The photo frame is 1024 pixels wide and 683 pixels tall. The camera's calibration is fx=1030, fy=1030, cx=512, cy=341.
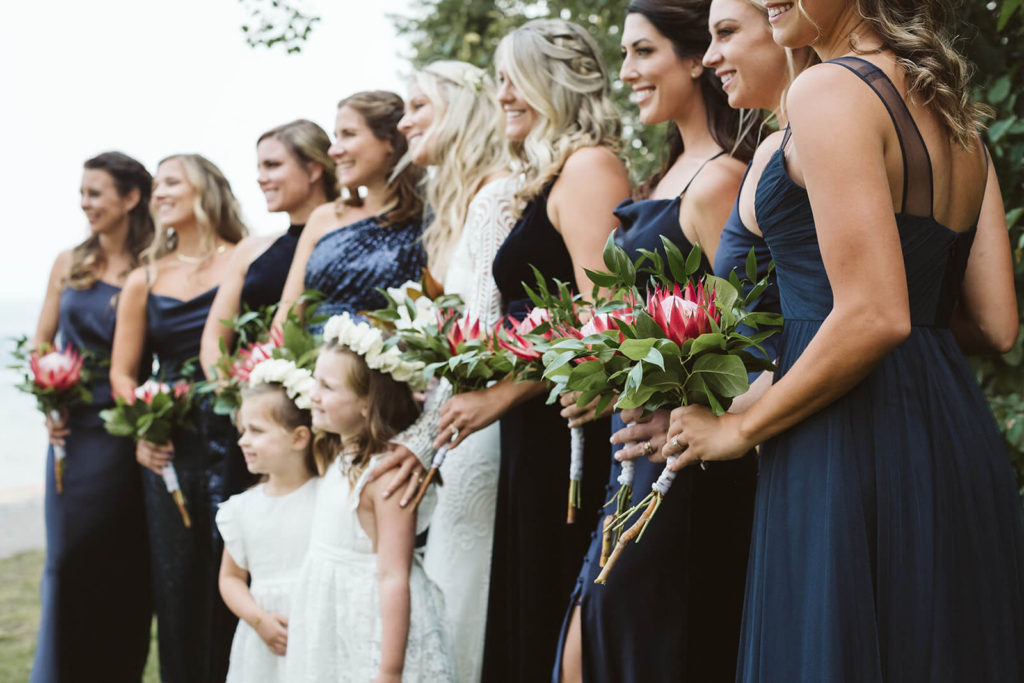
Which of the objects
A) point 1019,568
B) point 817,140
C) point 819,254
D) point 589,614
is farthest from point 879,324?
point 589,614

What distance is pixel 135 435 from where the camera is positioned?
16.6 ft

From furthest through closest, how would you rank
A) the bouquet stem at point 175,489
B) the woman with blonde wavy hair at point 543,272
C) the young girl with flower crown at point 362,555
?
1. the bouquet stem at point 175,489
2. the woman with blonde wavy hair at point 543,272
3. the young girl with flower crown at point 362,555

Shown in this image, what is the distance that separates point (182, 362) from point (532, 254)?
2661 millimetres

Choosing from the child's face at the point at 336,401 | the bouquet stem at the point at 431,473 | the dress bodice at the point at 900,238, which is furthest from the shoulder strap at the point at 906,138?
the child's face at the point at 336,401

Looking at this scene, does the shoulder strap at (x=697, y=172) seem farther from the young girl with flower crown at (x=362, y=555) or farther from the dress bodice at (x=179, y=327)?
the dress bodice at (x=179, y=327)

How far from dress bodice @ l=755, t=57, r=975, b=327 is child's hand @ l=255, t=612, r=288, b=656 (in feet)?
7.13

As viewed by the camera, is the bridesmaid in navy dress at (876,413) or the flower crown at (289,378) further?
the flower crown at (289,378)

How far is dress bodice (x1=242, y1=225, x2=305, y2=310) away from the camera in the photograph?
5074mm

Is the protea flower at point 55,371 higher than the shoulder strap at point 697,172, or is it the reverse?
the shoulder strap at point 697,172

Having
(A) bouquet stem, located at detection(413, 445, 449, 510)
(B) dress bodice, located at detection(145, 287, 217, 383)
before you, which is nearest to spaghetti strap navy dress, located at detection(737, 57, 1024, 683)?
(A) bouquet stem, located at detection(413, 445, 449, 510)

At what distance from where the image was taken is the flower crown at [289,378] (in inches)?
144

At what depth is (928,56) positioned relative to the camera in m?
2.00

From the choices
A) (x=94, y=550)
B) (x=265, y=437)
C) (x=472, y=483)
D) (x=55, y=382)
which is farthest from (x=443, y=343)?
(x=94, y=550)

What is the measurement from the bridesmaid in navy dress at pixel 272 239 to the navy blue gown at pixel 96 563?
0.80 metres
